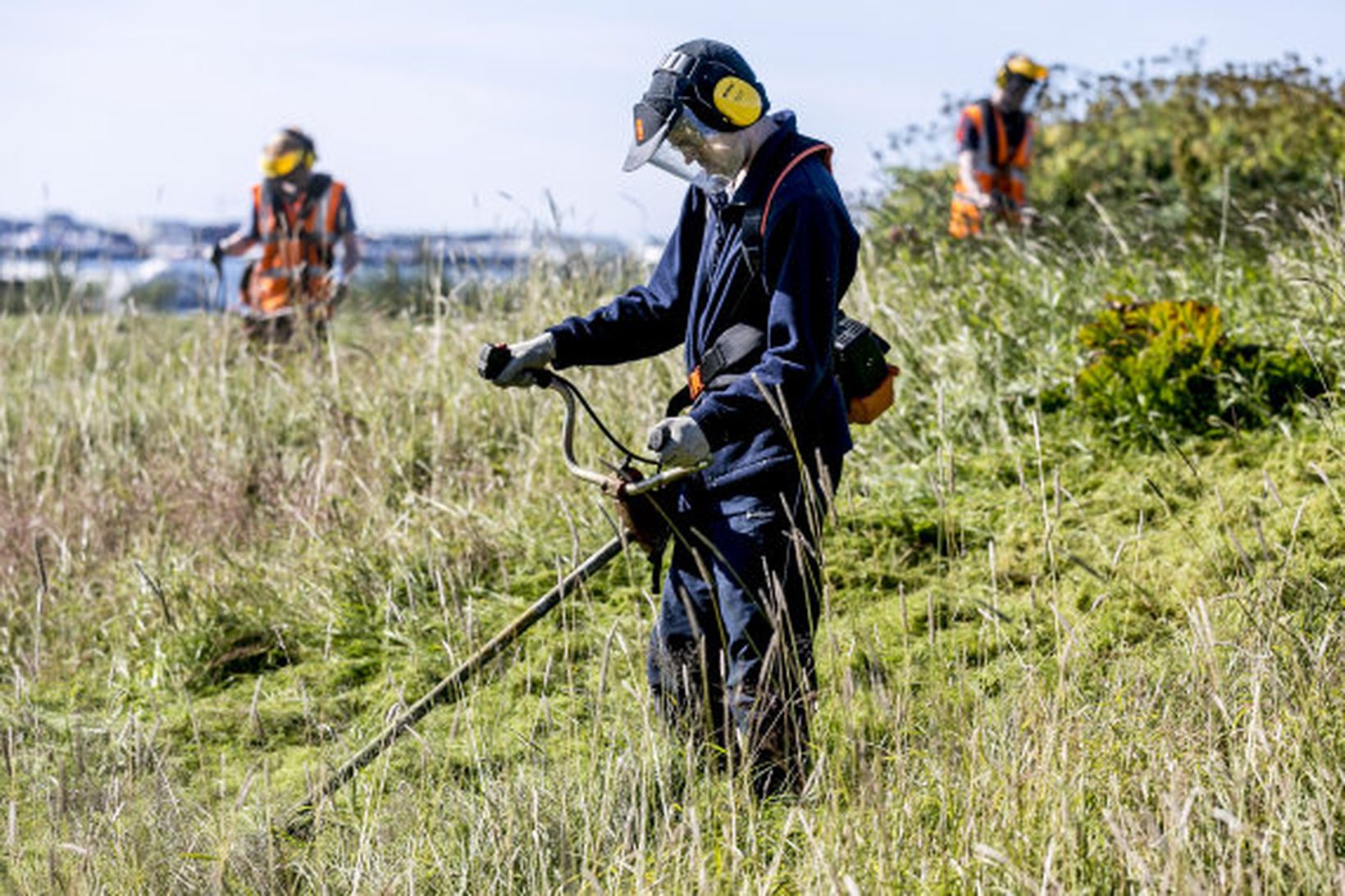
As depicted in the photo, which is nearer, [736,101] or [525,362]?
[736,101]

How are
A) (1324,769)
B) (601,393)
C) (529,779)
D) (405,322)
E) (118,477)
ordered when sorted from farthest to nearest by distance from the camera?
(405,322) → (118,477) → (601,393) → (529,779) → (1324,769)

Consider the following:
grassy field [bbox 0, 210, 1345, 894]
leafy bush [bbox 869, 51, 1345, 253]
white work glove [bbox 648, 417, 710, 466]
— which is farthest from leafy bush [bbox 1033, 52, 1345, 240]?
white work glove [bbox 648, 417, 710, 466]

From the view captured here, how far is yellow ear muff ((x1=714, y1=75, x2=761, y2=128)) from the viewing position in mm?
4023

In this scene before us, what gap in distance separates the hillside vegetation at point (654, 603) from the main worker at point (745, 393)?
0.49ft

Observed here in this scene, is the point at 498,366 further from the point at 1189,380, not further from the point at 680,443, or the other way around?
the point at 1189,380

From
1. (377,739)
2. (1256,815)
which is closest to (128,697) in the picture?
(377,739)

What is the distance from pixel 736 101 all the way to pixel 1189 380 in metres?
2.65

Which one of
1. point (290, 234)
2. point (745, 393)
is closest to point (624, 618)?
point (745, 393)

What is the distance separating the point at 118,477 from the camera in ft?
25.5

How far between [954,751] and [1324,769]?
0.68m

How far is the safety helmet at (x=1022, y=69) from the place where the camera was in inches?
399

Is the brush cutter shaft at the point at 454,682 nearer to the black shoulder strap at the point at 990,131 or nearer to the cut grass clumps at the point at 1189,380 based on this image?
the cut grass clumps at the point at 1189,380

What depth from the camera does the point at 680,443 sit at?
3789mm

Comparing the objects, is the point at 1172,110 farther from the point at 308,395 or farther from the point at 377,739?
the point at 377,739
